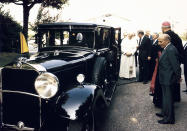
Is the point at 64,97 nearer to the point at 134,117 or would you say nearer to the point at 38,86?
the point at 38,86

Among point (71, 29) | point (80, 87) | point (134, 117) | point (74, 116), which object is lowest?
point (134, 117)

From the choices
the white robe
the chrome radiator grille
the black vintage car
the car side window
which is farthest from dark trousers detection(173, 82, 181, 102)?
the chrome radiator grille

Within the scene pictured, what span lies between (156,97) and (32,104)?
3.35 m

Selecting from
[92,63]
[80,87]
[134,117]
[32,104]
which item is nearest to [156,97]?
[134,117]

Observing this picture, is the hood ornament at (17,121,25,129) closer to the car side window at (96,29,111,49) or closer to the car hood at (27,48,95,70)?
the car hood at (27,48,95,70)

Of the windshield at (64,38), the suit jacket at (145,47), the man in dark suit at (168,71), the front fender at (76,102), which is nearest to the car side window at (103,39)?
the windshield at (64,38)

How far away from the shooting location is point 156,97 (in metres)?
5.43

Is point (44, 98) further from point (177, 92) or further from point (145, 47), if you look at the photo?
point (145, 47)

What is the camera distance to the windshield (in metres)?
4.69

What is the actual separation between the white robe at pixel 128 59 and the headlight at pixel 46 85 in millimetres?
5776

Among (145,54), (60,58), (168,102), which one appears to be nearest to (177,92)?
(168,102)

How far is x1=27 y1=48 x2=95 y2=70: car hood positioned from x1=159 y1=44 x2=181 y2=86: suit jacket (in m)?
1.41

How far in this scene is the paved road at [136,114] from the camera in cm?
428

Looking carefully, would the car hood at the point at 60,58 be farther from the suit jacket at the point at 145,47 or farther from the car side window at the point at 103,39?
the suit jacket at the point at 145,47
